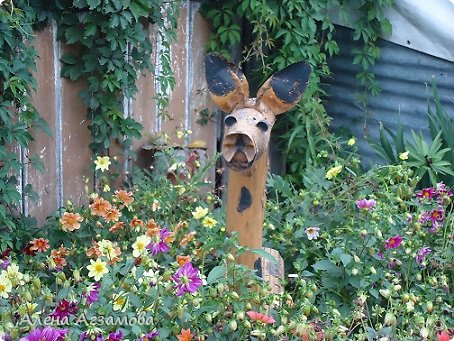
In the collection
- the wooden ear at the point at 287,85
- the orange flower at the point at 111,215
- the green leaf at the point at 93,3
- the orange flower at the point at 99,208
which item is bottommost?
the orange flower at the point at 111,215

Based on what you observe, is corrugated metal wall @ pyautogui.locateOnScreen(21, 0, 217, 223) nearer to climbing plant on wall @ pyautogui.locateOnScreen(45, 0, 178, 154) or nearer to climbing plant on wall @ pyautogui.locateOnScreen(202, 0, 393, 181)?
climbing plant on wall @ pyautogui.locateOnScreen(45, 0, 178, 154)

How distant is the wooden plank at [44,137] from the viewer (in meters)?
3.74

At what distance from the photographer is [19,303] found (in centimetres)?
229

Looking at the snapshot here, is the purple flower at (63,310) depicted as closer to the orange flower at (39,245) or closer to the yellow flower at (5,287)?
the yellow flower at (5,287)

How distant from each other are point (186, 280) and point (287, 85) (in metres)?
0.82

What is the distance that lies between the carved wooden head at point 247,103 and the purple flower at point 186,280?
0.47m

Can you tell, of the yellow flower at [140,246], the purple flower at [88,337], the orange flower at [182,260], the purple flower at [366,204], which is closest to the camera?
the purple flower at [88,337]

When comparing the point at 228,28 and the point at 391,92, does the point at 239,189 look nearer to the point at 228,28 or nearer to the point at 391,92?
the point at 228,28

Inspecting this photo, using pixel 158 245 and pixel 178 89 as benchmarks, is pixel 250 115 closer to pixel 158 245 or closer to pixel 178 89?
pixel 158 245

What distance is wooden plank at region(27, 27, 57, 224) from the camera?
12.3 feet

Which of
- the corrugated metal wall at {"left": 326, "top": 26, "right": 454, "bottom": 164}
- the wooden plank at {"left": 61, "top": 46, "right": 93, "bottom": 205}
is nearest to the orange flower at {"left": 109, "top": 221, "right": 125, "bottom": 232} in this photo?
the wooden plank at {"left": 61, "top": 46, "right": 93, "bottom": 205}

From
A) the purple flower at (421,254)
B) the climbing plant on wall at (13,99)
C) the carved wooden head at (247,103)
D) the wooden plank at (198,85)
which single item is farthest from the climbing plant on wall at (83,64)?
the purple flower at (421,254)

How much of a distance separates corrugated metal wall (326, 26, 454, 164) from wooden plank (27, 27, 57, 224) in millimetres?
1864

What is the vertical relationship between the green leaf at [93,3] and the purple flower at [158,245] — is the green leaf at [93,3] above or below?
above
